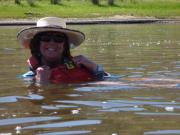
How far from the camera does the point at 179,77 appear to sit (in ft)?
33.8

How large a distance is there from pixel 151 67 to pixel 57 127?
21.8ft

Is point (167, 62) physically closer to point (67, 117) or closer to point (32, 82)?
point (32, 82)

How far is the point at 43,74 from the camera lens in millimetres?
9242

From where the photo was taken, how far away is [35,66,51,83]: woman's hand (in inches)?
358

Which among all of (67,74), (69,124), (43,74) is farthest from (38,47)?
(69,124)

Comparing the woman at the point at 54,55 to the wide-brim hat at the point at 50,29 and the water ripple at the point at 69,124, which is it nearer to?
the wide-brim hat at the point at 50,29

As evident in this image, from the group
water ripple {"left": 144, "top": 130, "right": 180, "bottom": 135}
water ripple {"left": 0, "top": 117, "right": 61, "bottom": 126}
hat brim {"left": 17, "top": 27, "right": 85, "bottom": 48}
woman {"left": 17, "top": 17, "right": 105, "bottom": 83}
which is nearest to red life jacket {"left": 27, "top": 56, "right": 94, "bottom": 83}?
woman {"left": 17, "top": 17, "right": 105, "bottom": 83}

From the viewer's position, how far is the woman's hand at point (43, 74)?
9.10 m

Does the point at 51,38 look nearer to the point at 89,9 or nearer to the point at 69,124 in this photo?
the point at 69,124

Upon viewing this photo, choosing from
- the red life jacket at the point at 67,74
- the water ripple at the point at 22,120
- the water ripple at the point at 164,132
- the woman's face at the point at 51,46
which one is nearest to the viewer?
the water ripple at the point at 164,132

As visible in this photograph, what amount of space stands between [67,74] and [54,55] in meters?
0.51

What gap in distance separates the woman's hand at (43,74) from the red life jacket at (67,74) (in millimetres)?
72

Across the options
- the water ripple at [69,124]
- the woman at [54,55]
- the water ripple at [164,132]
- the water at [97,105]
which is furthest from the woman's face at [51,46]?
the water ripple at [164,132]

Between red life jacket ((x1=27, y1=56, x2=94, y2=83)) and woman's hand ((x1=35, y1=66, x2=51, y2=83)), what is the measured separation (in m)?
0.07
